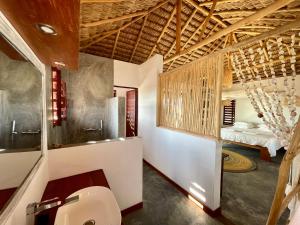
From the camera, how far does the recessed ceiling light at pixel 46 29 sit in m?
0.89

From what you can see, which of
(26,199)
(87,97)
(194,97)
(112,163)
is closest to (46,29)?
(26,199)

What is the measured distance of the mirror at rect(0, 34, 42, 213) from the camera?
0.86 m

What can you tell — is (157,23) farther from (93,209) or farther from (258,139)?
(258,139)

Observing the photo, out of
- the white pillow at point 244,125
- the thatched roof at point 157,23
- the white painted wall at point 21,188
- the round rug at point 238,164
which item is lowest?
the round rug at point 238,164

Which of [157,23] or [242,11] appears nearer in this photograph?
[242,11]

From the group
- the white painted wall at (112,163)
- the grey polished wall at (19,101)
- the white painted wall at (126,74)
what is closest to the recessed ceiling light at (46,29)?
the grey polished wall at (19,101)

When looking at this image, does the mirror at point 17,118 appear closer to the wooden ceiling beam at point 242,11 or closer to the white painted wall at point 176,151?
the white painted wall at point 176,151

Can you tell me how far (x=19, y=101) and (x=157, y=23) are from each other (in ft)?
11.1

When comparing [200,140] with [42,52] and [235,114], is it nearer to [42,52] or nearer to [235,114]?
[42,52]

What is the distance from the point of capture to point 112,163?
2.06 metres

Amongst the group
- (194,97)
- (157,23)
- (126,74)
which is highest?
(157,23)

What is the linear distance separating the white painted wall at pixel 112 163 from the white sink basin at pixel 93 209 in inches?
29.1

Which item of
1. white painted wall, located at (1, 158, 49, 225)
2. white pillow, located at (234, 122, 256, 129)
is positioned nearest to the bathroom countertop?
white painted wall, located at (1, 158, 49, 225)

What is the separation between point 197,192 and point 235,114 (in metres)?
5.83
